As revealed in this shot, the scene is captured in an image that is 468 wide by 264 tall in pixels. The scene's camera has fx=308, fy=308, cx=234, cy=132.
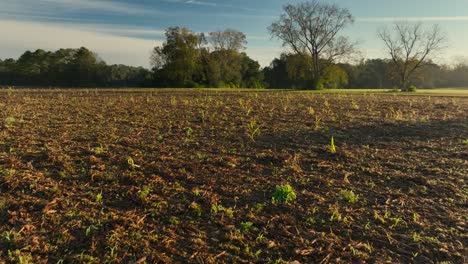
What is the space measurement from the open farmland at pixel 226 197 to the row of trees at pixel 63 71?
45.4 m

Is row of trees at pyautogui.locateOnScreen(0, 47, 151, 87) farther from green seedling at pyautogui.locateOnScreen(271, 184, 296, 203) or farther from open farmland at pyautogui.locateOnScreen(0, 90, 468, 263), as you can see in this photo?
green seedling at pyautogui.locateOnScreen(271, 184, 296, 203)

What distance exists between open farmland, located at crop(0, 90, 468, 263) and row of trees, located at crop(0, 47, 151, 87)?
45.4m

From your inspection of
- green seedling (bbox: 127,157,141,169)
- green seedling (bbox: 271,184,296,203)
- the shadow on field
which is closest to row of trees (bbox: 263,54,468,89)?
the shadow on field

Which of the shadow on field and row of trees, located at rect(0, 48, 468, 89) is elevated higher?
row of trees, located at rect(0, 48, 468, 89)

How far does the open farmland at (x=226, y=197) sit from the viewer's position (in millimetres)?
2939

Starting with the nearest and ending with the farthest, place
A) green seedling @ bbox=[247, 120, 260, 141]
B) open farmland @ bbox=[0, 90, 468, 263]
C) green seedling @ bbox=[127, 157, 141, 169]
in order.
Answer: open farmland @ bbox=[0, 90, 468, 263], green seedling @ bbox=[127, 157, 141, 169], green seedling @ bbox=[247, 120, 260, 141]

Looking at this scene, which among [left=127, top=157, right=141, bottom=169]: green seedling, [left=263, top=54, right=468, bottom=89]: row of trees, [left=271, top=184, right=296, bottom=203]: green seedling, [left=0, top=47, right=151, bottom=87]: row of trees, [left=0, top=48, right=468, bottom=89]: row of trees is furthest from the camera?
[left=263, top=54, right=468, bottom=89]: row of trees

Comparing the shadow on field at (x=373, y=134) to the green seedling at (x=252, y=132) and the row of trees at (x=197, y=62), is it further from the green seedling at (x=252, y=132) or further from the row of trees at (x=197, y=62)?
the row of trees at (x=197, y=62)

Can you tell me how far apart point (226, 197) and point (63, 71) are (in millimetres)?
53696

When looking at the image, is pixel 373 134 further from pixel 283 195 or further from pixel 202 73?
pixel 202 73

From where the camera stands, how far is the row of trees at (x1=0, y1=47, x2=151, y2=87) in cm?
4759

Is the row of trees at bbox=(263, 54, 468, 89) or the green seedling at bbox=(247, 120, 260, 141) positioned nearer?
the green seedling at bbox=(247, 120, 260, 141)

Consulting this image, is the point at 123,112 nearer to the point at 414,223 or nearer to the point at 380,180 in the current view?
the point at 380,180

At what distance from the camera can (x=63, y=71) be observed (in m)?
49.1
